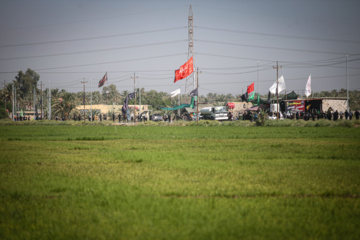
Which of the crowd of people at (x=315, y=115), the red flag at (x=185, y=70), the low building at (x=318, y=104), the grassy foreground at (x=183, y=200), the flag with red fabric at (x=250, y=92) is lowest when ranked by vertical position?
the grassy foreground at (x=183, y=200)

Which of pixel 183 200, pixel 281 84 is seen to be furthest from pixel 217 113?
pixel 183 200

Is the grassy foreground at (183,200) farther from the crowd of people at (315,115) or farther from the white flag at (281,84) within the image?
the white flag at (281,84)

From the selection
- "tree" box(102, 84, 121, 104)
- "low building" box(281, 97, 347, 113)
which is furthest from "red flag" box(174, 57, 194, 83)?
"tree" box(102, 84, 121, 104)

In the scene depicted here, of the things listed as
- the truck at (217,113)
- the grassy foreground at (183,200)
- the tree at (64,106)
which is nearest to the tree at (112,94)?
the tree at (64,106)

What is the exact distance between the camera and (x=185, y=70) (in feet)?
216

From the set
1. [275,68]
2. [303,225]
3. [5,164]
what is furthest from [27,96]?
[303,225]

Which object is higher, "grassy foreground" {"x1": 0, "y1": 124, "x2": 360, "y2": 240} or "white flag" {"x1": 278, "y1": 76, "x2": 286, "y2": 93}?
"white flag" {"x1": 278, "y1": 76, "x2": 286, "y2": 93}

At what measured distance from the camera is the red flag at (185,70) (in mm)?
65219

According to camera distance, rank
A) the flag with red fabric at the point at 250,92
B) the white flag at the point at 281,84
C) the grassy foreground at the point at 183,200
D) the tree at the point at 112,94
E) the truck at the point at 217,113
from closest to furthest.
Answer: the grassy foreground at the point at 183,200 < the white flag at the point at 281,84 < the flag with red fabric at the point at 250,92 < the truck at the point at 217,113 < the tree at the point at 112,94

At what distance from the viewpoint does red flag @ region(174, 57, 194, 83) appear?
65219 mm

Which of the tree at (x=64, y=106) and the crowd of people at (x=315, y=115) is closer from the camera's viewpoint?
the crowd of people at (x=315, y=115)

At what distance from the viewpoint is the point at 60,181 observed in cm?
1091

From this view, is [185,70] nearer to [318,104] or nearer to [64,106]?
[318,104]

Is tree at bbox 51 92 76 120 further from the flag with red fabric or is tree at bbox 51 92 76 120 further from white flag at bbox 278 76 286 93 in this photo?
white flag at bbox 278 76 286 93
